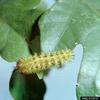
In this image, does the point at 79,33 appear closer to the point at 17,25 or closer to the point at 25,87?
the point at 17,25

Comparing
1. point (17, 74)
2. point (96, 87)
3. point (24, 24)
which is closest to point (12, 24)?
point (24, 24)

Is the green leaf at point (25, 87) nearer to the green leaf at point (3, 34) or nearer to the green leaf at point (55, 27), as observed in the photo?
the green leaf at point (3, 34)

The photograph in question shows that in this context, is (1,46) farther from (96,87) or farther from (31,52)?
(96,87)

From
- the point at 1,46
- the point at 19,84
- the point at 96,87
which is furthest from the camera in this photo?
the point at 19,84

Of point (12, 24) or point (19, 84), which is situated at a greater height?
point (12, 24)

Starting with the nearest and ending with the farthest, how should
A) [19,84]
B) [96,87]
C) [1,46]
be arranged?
[96,87] → [1,46] → [19,84]

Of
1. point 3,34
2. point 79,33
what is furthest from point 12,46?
point 79,33

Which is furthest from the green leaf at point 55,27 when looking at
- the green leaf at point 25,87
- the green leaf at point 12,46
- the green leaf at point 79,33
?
the green leaf at point 25,87
